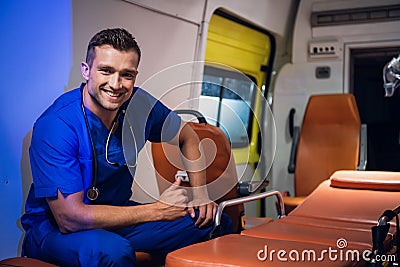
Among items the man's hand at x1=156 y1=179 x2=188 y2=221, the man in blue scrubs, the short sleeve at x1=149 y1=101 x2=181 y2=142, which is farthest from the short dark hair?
the man's hand at x1=156 y1=179 x2=188 y2=221

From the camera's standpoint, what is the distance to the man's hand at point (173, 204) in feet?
7.84

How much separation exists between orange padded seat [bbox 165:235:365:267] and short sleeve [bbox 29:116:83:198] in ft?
1.89

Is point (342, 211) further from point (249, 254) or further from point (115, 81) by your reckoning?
point (115, 81)

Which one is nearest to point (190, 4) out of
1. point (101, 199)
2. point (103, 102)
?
point (103, 102)

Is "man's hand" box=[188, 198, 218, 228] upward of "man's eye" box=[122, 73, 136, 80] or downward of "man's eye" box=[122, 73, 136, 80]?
downward

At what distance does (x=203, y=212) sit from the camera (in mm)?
2553

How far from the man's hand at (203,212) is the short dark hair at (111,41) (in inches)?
32.6

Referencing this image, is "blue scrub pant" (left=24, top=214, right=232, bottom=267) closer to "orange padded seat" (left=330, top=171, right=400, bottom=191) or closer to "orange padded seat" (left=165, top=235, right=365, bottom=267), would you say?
"orange padded seat" (left=165, top=235, right=365, bottom=267)

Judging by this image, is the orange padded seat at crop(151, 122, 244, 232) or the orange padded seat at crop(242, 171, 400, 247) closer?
the orange padded seat at crop(242, 171, 400, 247)

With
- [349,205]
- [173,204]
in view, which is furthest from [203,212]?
[349,205]

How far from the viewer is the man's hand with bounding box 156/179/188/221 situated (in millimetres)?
2389

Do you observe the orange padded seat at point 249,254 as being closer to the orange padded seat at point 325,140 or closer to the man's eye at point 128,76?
the man's eye at point 128,76

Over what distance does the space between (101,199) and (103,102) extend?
466 millimetres

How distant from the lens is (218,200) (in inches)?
118
